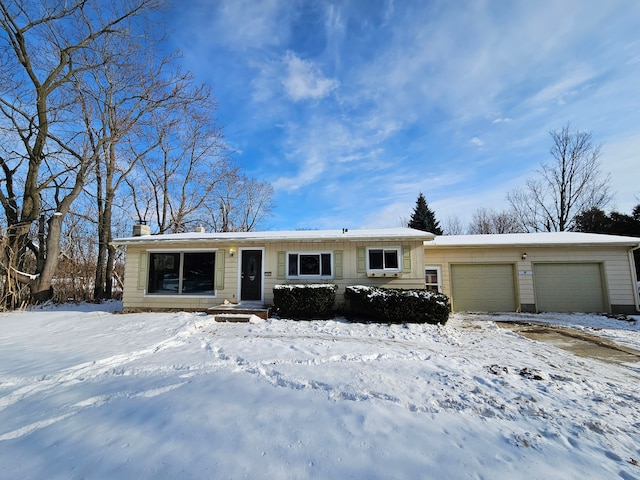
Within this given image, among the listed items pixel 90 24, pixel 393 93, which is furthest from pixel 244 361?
pixel 90 24

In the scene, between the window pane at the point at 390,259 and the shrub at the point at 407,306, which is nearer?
the shrub at the point at 407,306

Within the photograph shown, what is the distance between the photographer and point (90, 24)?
1306 cm

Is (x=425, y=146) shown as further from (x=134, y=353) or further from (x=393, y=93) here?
(x=134, y=353)

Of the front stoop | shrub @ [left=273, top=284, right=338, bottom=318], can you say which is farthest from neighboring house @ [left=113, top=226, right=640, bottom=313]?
shrub @ [left=273, top=284, right=338, bottom=318]

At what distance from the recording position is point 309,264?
9.91m

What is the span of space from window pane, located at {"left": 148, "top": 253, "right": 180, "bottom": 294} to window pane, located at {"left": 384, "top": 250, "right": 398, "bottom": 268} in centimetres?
699

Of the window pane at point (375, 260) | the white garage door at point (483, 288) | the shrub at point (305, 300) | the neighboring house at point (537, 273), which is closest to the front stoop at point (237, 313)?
the shrub at point (305, 300)

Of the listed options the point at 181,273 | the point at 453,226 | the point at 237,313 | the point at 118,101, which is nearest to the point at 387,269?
the point at 237,313

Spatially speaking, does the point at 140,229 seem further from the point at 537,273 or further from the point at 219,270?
the point at 537,273

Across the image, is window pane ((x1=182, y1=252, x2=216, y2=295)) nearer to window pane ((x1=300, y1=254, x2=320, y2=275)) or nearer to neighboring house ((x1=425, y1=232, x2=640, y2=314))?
window pane ((x1=300, y1=254, x2=320, y2=275))

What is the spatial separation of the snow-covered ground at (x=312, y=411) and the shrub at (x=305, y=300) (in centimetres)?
271

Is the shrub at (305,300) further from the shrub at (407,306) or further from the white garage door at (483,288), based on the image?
the white garage door at (483,288)

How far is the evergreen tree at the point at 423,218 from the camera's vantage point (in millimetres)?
24156

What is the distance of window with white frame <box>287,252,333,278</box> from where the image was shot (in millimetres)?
9797
